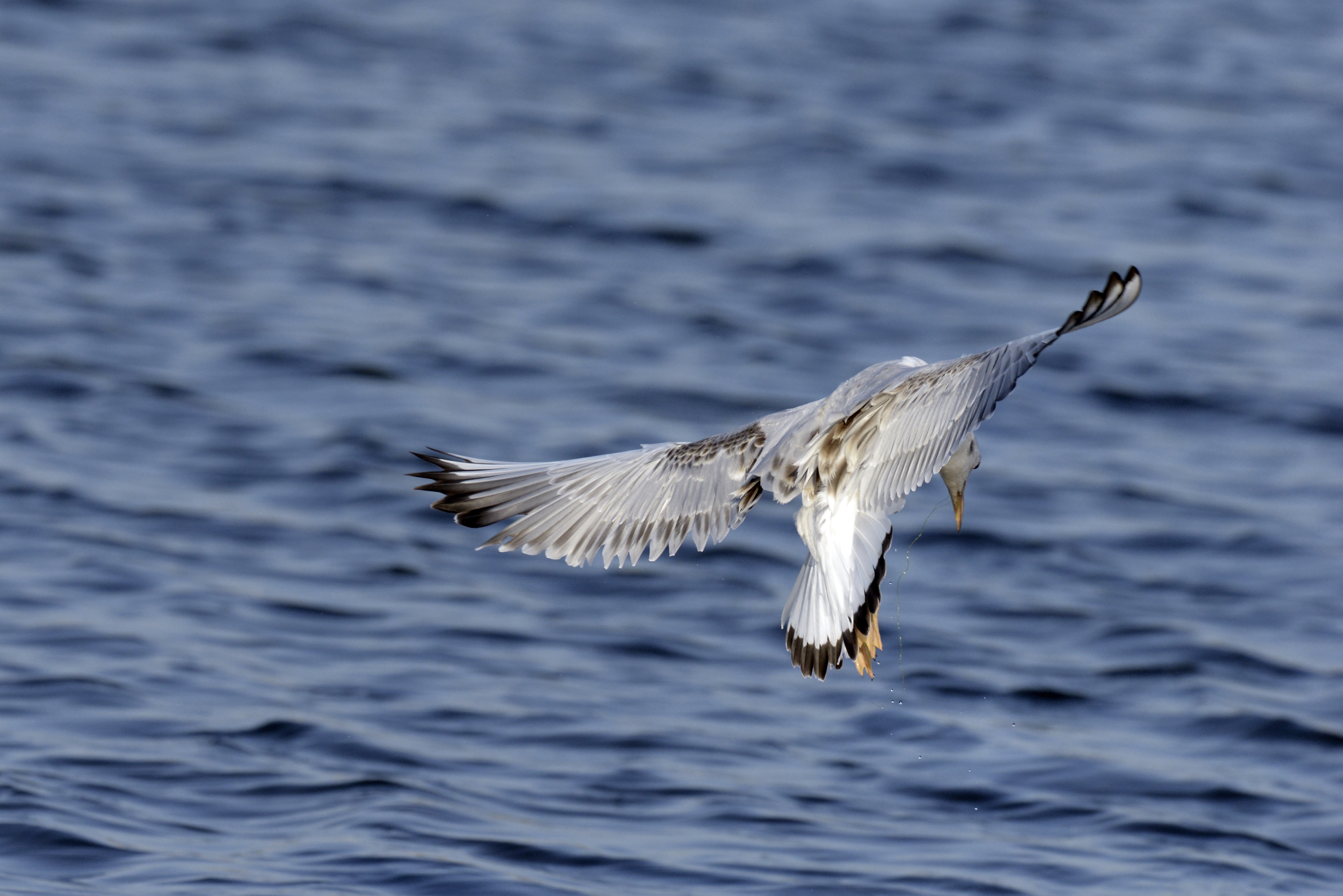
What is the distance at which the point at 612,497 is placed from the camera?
5.62 m

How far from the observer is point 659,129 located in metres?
15.0

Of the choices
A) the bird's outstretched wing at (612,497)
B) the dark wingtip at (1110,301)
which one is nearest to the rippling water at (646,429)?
the bird's outstretched wing at (612,497)

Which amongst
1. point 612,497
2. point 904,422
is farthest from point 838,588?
point 612,497

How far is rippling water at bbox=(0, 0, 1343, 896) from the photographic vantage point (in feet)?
23.5

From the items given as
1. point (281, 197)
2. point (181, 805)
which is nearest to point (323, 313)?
point (281, 197)

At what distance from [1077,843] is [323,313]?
6469mm

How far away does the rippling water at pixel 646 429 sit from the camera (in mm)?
7152

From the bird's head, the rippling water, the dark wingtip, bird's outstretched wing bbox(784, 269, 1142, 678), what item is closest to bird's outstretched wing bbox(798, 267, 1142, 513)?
bird's outstretched wing bbox(784, 269, 1142, 678)

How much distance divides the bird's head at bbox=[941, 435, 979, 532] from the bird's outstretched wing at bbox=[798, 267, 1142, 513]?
0.40 meters

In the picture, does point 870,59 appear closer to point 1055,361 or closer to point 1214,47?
point 1214,47

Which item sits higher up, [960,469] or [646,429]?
→ [960,469]

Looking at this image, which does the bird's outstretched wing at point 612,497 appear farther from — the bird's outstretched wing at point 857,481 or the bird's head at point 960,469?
the bird's head at point 960,469

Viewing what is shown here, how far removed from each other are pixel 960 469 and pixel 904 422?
68 cm

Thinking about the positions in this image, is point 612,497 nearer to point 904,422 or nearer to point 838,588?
point 838,588
